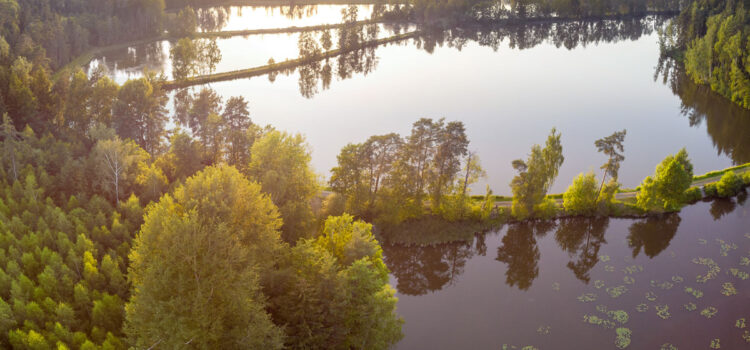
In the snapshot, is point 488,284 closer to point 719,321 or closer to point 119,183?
point 719,321

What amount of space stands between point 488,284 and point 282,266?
18.7 metres

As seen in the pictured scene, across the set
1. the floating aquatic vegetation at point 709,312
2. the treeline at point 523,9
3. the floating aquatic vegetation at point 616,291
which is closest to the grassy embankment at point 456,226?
the floating aquatic vegetation at point 616,291

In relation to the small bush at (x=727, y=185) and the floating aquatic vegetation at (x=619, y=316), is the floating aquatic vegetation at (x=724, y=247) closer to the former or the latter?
the small bush at (x=727, y=185)

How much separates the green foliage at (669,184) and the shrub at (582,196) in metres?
4.69

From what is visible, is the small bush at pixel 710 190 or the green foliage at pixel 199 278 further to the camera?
the small bush at pixel 710 190

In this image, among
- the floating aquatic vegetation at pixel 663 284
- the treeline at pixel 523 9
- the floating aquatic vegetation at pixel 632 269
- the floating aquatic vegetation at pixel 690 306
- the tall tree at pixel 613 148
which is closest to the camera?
the floating aquatic vegetation at pixel 690 306

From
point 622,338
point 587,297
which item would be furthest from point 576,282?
point 622,338

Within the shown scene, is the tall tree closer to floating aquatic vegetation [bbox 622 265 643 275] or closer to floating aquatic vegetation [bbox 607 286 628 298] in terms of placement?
floating aquatic vegetation [bbox 622 265 643 275]

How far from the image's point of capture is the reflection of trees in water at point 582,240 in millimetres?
44531

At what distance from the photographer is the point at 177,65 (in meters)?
85.6

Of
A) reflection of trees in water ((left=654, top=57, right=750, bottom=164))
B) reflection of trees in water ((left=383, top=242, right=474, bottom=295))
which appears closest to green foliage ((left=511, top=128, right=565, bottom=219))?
reflection of trees in water ((left=383, top=242, right=474, bottom=295))

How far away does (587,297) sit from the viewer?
40.1 m

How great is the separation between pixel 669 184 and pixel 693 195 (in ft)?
21.9

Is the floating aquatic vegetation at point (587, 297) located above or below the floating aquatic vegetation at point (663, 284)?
below
